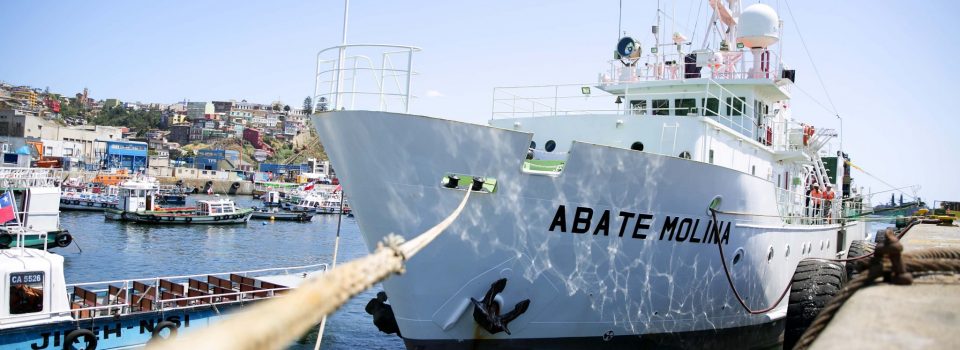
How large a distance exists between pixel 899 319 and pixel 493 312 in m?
7.08

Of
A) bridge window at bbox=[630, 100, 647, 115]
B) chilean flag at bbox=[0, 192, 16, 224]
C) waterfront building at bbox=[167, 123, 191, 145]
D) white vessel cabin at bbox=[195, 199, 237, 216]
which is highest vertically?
waterfront building at bbox=[167, 123, 191, 145]

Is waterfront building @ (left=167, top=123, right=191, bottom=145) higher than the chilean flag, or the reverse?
waterfront building @ (left=167, top=123, right=191, bottom=145)

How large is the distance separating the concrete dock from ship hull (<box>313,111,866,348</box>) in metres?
6.19

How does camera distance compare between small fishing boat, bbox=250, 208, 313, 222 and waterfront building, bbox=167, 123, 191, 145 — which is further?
waterfront building, bbox=167, 123, 191, 145

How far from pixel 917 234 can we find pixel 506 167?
849cm

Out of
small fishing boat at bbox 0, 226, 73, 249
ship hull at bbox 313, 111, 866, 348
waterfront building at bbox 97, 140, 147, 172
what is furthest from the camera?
waterfront building at bbox 97, 140, 147, 172

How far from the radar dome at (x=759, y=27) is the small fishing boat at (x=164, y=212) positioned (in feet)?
155

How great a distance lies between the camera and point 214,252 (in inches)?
1615

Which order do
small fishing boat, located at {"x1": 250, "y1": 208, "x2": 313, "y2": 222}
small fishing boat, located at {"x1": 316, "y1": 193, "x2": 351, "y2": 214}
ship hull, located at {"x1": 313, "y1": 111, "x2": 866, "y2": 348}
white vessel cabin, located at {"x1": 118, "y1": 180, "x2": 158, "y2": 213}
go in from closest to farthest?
ship hull, located at {"x1": 313, "y1": 111, "x2": 866, "y2": 348}
white vessel cabin, located at {"x1": 118, "y1": 180, "x2": 158, "y2": 213}
small fishing boat, located at {"x1": 250, "y1": 208, "x2": 313, "y2": 222}
small fishing boat, located at {"x1": 316, "y1": 193, "x2": 351, "y2": 214}

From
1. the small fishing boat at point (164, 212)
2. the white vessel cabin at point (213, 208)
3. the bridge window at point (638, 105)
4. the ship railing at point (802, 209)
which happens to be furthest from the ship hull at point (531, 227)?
the white vessel cabin at point (213, 208)

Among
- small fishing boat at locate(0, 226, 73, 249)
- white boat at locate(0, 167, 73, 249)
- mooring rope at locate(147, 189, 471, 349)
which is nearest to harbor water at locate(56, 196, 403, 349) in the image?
small fishing boat at locate(0, 226, 73, 249)

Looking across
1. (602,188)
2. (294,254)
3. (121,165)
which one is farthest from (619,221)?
(121,165)

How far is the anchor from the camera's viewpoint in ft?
33.1

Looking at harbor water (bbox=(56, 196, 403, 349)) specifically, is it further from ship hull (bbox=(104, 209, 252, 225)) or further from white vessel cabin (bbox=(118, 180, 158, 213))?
white vessel cabin (bbox=(118, 180, 158, 213))
